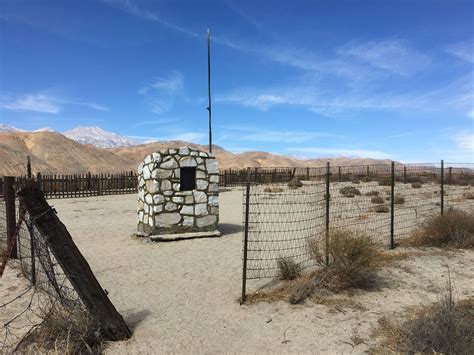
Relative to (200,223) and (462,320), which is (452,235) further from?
(200,223)

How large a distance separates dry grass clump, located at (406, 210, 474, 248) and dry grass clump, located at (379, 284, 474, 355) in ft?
15.7

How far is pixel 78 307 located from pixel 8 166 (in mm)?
55786

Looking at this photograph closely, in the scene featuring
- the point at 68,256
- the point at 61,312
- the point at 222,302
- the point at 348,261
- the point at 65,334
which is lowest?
the point at 222,302

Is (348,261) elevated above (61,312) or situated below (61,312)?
above

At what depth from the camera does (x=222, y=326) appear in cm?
460

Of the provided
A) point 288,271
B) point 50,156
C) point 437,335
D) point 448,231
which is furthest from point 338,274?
point 50,156

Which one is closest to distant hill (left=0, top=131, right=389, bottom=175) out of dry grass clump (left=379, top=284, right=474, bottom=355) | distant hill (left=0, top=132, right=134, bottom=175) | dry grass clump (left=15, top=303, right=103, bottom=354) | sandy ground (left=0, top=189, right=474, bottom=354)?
distant hill (left=0, top=132, right=134, bottom=175)

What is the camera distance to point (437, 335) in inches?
144

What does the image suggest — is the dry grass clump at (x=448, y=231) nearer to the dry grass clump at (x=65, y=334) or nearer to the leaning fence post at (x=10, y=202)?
the dry grass clump at (x=65, y=334)

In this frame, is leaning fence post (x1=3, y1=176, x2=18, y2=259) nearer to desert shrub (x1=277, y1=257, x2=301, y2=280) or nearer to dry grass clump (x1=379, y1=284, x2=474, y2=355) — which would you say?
desert shrub (x1=277, y1=257, x2=301, y2=280)

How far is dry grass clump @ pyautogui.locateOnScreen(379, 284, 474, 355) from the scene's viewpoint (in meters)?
3.52

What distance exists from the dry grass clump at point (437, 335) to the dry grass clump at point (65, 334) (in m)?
3.10

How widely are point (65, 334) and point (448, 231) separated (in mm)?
8250

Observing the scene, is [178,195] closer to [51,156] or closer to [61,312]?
[61,312]
